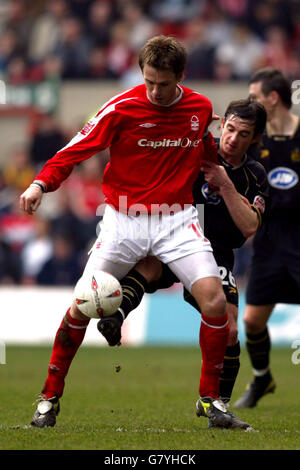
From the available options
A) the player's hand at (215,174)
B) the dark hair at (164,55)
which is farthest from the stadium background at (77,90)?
the dark hair at (164,55)

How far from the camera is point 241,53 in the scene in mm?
17984

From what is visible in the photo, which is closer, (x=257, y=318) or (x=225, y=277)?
(x=225, y=277)

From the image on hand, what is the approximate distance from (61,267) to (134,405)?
7182 mm

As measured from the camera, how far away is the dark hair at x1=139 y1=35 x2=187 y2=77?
5.34 meters

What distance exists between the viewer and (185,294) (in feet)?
20.1

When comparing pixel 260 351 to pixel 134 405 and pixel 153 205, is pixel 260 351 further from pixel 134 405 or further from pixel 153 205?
pixel 153 205

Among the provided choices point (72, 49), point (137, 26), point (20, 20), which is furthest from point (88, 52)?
point (20, 20)

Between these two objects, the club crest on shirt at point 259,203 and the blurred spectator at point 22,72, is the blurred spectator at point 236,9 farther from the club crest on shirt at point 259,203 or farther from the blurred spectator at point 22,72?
the club crest on shirt at point 259,203

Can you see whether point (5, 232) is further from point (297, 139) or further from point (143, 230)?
point (143, 230)

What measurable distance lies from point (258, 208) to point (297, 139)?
1572 mm

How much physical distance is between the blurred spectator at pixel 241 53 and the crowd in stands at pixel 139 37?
2 centimetres

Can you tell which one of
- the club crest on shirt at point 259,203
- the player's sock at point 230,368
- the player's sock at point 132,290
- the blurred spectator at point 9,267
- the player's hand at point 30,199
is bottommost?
the blurred spectator at point 9,267

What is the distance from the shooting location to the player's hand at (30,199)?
5.20 metres

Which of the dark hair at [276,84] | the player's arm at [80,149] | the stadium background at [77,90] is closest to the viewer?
the player's arm at [80,149]
